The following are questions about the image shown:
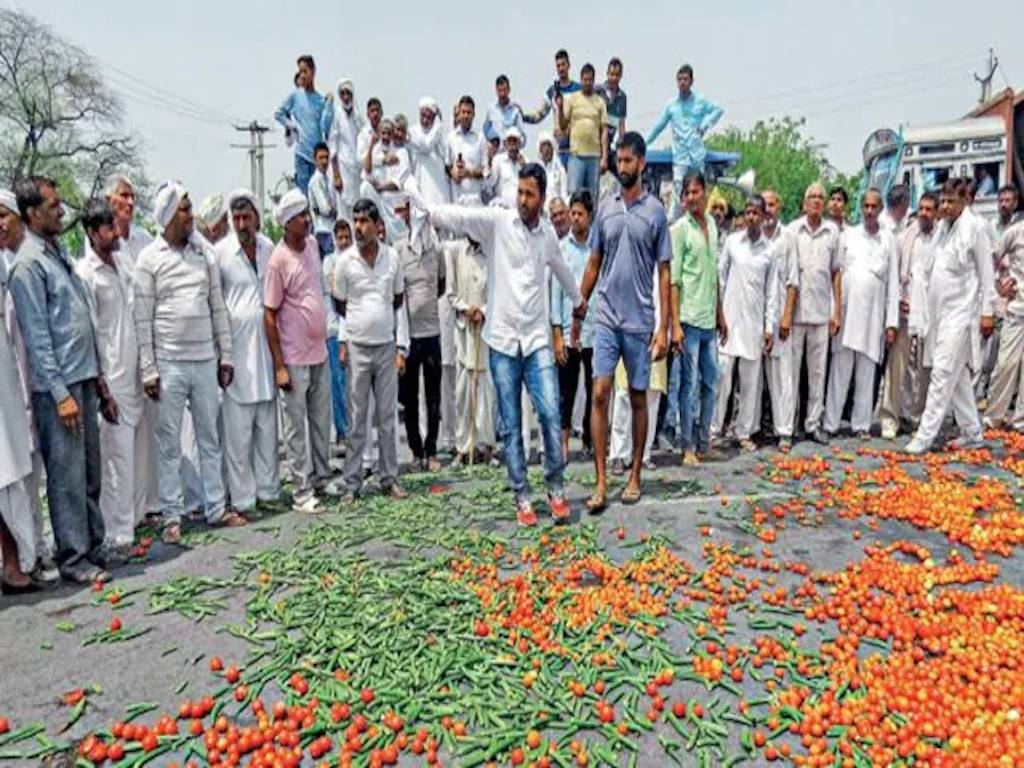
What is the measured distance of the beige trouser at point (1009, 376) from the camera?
799 centimetres

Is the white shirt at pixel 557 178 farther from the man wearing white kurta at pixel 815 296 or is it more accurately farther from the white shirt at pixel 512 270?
the white shirt at pixel 512 270

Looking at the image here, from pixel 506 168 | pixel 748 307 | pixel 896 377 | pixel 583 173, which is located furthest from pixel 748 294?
pixel 583 173

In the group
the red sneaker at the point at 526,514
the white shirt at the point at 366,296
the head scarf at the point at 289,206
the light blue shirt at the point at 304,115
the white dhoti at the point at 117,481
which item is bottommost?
the red sneaker at the point at 526,514

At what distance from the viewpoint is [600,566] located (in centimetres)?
482

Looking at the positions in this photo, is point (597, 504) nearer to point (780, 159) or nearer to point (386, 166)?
point (386, 166)

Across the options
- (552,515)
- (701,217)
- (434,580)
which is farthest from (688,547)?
(701,217)

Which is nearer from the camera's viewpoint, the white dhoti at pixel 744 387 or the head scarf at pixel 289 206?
the head scarf at pixel 289 206

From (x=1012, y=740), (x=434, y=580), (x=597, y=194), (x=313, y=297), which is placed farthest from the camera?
(x=597, y=194)

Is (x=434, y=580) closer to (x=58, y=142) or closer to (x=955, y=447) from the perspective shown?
(x=955, y=447)

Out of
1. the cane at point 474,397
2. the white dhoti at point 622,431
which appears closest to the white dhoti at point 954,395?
the white dhoti at point 622,431

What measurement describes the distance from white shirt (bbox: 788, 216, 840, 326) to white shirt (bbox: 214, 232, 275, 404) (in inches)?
210

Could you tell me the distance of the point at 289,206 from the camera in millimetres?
6031

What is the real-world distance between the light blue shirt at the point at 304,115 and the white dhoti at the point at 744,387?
642cm

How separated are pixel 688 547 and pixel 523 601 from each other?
4.50ft
